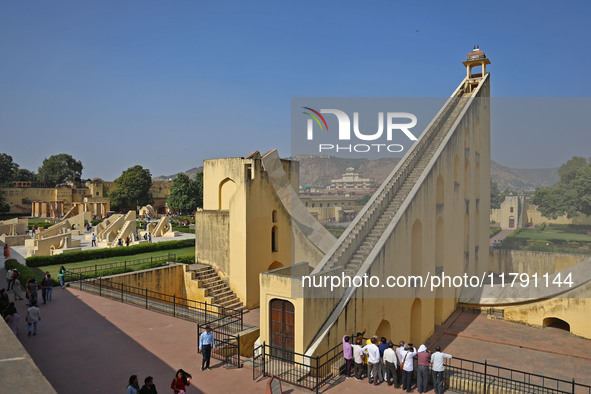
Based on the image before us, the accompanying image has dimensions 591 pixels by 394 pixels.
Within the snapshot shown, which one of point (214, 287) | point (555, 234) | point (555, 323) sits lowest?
point (555, 323)

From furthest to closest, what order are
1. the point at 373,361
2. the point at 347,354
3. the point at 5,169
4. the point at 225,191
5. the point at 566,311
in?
the point at 5,169 < the point at 225,191 < the point at 566,311 < the point at 347,354 < the point at 373,361

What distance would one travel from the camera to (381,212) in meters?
13.3

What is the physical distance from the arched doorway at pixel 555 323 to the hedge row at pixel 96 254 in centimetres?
1974

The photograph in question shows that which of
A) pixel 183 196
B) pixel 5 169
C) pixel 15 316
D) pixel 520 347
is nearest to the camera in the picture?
pixel 15 316

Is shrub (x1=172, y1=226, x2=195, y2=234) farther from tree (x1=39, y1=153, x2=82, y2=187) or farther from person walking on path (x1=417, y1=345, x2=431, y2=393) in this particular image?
tree (x1=39, y1=153, x2=82, y2=187)

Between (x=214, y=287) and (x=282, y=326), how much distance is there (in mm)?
8196

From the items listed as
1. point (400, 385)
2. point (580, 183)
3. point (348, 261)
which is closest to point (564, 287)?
point (348, 261)

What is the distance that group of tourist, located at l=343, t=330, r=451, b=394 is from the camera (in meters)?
7.39

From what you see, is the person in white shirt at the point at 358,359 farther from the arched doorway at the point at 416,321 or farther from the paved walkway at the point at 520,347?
the paved walkway at the point at 520,347

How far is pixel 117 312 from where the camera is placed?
1197 cm

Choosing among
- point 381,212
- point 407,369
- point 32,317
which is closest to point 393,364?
point 407,369

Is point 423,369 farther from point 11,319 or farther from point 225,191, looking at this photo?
point 225,191

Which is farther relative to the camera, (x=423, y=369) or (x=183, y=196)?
(x=183, y=196)

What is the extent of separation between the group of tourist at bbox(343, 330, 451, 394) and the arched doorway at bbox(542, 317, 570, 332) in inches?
404
